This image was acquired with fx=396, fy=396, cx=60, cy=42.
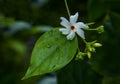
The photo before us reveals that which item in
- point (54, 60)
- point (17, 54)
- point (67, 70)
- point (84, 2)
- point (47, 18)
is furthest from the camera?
point (17, 54)

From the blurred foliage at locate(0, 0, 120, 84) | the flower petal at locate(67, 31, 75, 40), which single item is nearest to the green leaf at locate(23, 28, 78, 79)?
the flower petal at locate(67, 31, 75, 40)

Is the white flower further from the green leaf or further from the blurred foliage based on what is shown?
the blurred foliage

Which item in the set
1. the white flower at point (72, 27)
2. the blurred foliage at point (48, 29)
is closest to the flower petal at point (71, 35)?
the white flower at point (72, 27)

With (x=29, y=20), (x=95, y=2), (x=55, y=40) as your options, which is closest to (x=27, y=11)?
(x=29, y=20)

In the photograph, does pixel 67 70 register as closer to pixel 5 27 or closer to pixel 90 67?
pixel 90 67

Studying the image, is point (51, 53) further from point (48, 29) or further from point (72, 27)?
point (48, 29)

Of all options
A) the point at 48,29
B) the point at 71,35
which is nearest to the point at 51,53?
the point at 71,35
